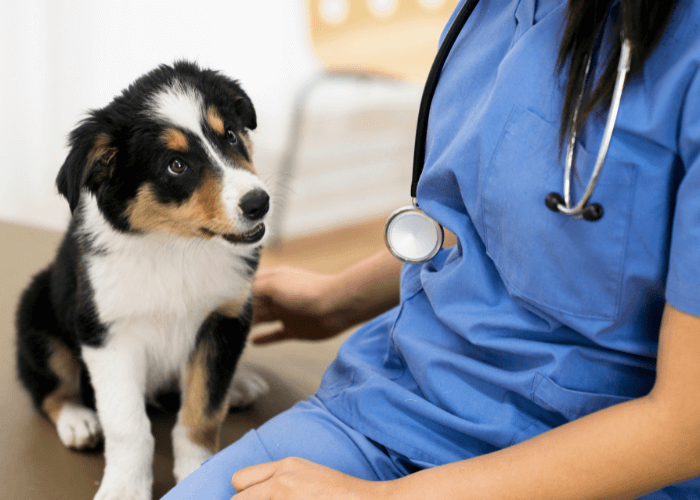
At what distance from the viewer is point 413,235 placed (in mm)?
971

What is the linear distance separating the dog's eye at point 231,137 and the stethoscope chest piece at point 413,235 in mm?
487

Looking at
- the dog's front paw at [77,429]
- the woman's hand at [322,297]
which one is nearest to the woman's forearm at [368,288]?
the woman's hand at [322,297]

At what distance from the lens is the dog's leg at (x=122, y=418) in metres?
1.12

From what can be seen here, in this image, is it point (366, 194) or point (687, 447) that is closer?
point (687, 447)

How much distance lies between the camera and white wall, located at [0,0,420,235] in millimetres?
3102

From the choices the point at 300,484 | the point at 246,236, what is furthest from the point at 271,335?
the point at 300,484

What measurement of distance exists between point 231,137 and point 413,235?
1.73 ft

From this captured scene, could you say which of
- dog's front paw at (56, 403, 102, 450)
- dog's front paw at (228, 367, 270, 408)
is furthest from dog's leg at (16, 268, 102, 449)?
dog's front paw at (228, 367, 270, 408)

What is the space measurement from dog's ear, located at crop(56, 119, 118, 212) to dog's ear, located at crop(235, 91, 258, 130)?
0.98ft

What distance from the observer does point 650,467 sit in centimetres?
68

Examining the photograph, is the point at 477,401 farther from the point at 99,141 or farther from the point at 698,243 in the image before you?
the point at 99,141

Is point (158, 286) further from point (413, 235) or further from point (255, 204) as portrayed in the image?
point (413, 235)

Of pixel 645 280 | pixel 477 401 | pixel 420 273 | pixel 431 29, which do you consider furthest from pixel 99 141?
pixel 431 29

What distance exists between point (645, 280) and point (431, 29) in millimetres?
2529
